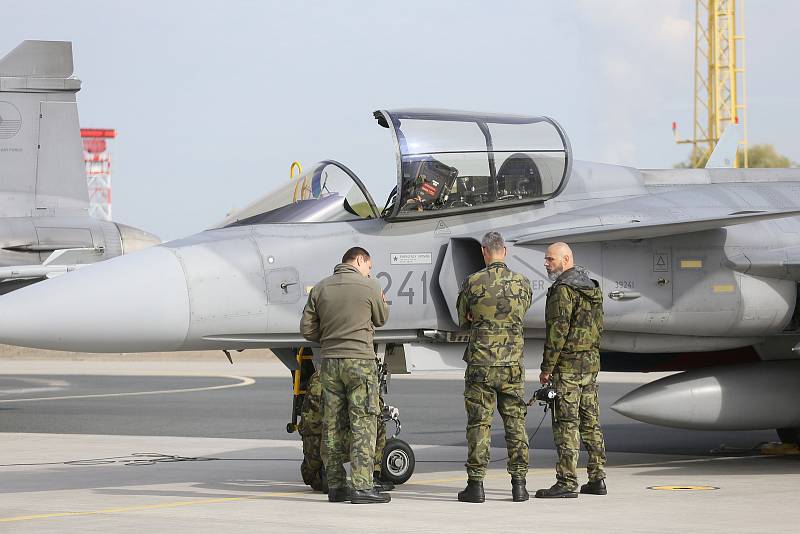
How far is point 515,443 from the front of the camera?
933 cm

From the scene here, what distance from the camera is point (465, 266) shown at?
10586mm

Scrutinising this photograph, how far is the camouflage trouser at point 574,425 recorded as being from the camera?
954cm

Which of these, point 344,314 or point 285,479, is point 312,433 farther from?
point 344,314

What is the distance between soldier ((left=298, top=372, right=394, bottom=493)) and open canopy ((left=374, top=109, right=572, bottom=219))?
65.3 inches

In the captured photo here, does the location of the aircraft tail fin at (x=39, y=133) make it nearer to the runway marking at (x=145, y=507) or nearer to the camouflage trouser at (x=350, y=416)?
the runway marking at (x=145, y=507)

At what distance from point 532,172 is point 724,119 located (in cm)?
5289

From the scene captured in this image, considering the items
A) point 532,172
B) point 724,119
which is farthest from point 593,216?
point 724,119

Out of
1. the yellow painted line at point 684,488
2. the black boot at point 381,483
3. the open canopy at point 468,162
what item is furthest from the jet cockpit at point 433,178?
the yellow painted line at point 684,488

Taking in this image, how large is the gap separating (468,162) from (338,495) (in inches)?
120

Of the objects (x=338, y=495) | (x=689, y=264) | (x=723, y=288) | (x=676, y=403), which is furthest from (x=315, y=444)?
(x=723, y=288)

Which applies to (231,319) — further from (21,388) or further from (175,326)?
(21,388)

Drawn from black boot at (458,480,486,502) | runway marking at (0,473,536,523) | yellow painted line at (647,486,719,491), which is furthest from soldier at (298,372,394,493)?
yellow painted line at (647,486,719,491)

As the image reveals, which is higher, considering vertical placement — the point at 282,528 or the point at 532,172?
the point at 532,172

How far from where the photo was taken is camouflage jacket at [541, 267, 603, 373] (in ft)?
31.4
